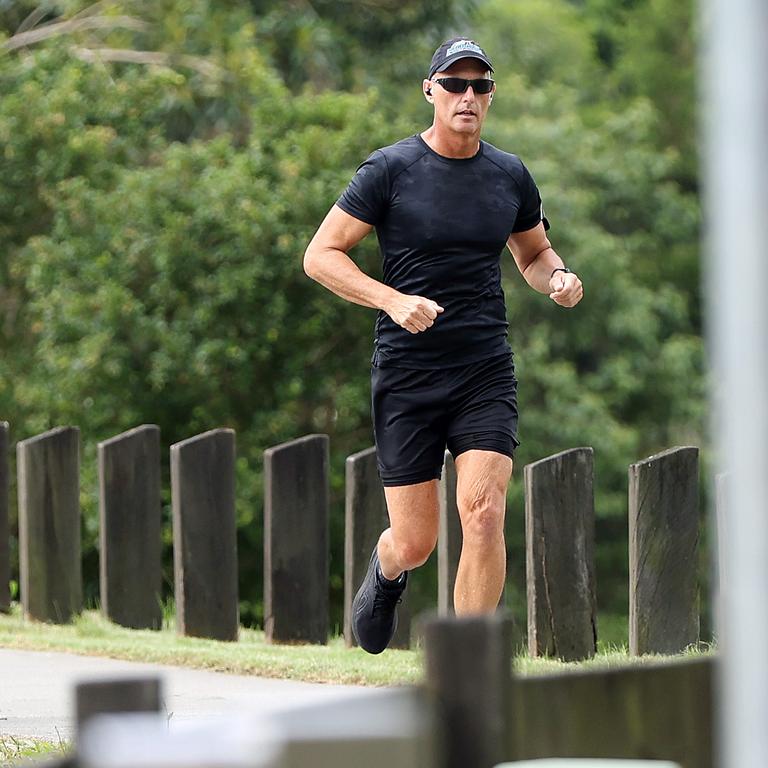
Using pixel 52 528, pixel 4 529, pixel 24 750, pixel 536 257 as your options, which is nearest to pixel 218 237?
pixel 4 529

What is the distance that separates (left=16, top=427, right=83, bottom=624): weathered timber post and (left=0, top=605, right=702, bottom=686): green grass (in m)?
0.11

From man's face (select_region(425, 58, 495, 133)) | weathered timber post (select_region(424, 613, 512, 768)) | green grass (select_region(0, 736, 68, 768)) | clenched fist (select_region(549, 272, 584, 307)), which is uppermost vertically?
man's face (select_region(425, 58, 495, 133))

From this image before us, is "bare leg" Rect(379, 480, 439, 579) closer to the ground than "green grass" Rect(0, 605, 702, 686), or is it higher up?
higher up

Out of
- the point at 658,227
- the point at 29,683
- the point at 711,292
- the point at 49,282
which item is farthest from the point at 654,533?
the point at 658,227

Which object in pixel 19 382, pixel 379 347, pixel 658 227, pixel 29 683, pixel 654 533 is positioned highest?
pixel 658 227

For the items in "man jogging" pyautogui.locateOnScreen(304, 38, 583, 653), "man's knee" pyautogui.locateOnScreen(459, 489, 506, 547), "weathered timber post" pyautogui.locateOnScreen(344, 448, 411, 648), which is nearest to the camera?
"man's knee" pyautogui.locateOnScreen(459, 489, 506, 547)

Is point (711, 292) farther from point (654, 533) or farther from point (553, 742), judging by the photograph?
point (654, 533)

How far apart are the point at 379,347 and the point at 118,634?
94.0 inches

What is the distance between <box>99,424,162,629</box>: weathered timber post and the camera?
8297 millimetres

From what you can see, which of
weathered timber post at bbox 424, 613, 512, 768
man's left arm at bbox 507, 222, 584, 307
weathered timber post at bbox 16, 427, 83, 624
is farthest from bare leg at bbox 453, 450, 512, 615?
weathered timber post at bbox 424, 613, 512, 768

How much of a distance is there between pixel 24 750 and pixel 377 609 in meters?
1.75

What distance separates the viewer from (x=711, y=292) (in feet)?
7.34

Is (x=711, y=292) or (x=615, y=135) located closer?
(x=711, y=292)

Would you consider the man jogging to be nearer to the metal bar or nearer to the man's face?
the man's face
